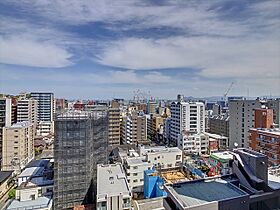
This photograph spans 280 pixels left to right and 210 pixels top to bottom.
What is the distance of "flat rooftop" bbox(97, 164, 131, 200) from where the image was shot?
627 centimetres

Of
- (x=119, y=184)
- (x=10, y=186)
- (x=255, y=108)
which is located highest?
(x=255, y=108)

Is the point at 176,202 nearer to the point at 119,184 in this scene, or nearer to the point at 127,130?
the point at 119,184

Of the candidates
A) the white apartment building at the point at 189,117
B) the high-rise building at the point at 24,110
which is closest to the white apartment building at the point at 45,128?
the high-rise building at the point at 24,110

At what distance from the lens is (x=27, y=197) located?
688cm

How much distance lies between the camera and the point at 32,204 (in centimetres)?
648

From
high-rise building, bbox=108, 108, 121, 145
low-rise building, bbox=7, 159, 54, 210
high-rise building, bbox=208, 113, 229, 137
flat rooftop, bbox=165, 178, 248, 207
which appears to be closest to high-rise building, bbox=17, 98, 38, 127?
high-rise building, bbox=108, 108, 121, 145

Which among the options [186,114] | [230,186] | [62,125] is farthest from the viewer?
[186,114]

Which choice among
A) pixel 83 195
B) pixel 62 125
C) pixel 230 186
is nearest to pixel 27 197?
pixel 83 195

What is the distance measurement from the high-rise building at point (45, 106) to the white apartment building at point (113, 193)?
15.3 metres

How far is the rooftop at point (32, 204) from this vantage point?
20.6 feet

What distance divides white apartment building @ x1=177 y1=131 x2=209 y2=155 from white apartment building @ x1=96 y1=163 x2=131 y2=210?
6.84 m

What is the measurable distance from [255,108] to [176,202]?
1129 centimetres

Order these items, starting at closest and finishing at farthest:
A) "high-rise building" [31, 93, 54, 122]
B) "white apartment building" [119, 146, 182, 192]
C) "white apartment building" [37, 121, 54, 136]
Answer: "white apartment building" [119, 146, 182, 192]
"white apartment building" [37, 121, 54, 136]
"high-rise building" [31, 93, 54, 122]

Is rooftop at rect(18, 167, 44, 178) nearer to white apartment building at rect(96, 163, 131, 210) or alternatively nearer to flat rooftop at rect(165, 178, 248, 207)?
white apartment building at rect(96, 163, 131, 210)
